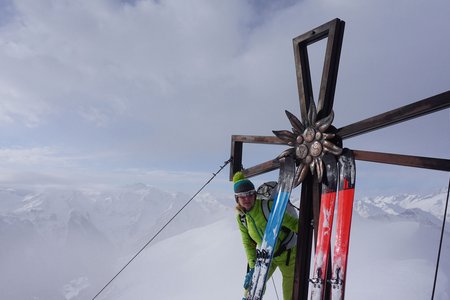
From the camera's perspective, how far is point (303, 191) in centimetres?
463

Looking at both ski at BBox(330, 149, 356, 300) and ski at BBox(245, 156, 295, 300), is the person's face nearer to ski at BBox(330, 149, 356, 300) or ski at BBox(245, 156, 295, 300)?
ski at BBox(245, 156, 295, 300)

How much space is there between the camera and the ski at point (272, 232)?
14.8 feet

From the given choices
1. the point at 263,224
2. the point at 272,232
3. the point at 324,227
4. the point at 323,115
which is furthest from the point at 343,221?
the point at 263,224

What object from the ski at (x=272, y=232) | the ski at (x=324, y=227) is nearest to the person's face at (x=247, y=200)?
the ski at (x=272, y=232)

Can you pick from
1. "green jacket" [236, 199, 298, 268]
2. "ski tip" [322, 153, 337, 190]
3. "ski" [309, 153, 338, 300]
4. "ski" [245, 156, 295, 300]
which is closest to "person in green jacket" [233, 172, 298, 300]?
"green jacket" [236, 199, 298, 268]

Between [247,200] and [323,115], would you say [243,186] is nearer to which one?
[247,200]

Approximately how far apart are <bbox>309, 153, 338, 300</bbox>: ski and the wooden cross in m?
0.17

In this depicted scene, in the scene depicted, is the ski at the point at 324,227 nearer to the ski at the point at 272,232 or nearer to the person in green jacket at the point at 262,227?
the ski at the point at 272,232

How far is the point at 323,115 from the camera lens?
448cm

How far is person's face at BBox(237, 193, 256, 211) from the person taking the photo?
5.16m

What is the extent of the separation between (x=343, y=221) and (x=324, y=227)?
302mm

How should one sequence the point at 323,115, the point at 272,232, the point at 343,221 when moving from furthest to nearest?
the point at 272,232
the point at 323,115
the point at 343,221

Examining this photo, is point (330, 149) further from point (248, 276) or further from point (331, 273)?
point (248, 276)

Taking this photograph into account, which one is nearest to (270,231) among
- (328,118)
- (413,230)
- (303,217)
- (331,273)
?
(303,217)
